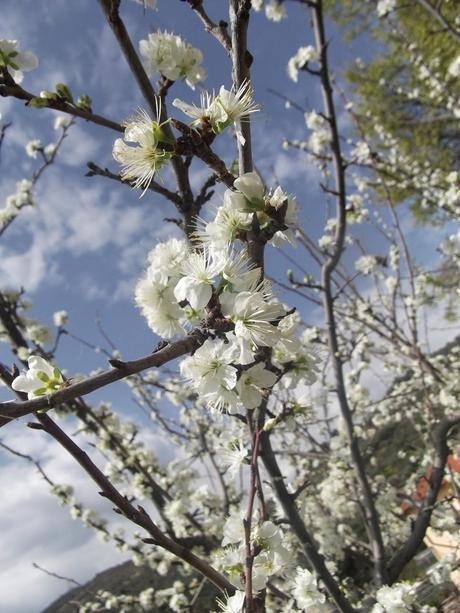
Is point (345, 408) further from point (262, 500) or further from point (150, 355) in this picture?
point (150, 355)

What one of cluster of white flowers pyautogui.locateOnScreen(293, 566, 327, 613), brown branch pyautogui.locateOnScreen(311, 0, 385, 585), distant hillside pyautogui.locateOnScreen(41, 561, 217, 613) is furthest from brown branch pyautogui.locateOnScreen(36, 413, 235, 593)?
distant hillside pyautogui.locateOnScreen(41, 561, 217, 613)

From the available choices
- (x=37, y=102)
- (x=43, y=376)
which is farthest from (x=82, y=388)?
(x=37, y=102)

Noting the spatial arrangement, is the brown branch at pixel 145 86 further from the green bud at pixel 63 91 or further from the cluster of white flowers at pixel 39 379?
the cluster of white flowers at pixel 39 379

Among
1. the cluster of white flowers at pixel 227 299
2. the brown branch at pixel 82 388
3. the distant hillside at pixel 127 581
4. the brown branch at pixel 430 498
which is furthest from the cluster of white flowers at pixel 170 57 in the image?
the distant hillside at pixel 127 581

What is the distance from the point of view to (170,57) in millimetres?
1791

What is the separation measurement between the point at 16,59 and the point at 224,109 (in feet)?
2.95

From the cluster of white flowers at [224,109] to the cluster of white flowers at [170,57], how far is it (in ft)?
2.05

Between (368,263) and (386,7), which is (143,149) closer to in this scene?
(368,263)

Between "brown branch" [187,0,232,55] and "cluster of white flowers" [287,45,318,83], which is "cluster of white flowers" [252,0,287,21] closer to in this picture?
"cluster of white flowers" [287,45,318,83]

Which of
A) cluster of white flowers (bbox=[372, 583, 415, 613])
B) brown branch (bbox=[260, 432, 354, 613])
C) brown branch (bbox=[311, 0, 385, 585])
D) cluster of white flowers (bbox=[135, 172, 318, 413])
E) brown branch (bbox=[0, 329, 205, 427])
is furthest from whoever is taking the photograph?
brown branch (bbox=[311, 0, 385, 585])

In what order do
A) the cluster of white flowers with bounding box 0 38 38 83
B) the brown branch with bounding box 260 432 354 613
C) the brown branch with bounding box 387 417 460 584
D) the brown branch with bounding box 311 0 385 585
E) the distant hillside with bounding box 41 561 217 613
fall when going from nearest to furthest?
the cluster of white flowers with bounding box 0 38 38 83
the brown branch with bounding box 260 432 354 613
the brown branch with bounding box 387 417 460 584
the brown branch with bounding box 311 0 385 585
the distant hillside with bounding box 41 561 217 613

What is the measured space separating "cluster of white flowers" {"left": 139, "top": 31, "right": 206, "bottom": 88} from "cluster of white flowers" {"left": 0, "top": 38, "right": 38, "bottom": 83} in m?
0.39

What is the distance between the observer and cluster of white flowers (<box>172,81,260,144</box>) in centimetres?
124

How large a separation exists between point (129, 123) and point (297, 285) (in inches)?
103
